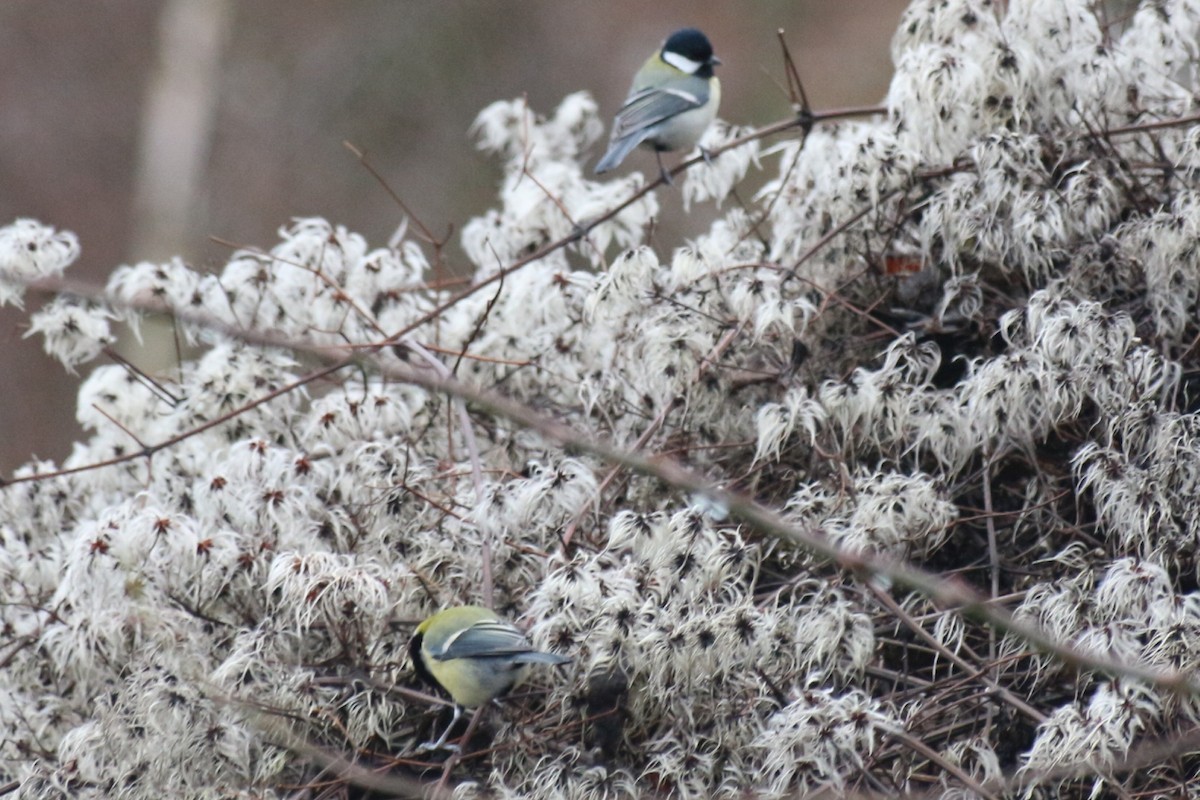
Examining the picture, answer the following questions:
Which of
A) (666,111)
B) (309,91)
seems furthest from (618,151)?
(309,91)

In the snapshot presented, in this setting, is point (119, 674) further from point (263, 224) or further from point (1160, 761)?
point (263, 224)

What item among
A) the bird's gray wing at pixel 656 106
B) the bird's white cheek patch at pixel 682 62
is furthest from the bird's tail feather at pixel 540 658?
the bird's white cheek patch at pixel 682 62

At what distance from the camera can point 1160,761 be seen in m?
2.11

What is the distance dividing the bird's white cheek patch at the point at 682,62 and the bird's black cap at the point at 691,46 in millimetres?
11

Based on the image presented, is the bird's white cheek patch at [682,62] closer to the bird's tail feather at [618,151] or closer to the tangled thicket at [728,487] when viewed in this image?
the bird's tail feather at [618,151]

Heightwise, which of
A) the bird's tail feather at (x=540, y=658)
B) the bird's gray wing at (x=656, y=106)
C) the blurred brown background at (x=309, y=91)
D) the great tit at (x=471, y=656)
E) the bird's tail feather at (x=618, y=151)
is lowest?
the bird's tail feather at (x=540, y=658)

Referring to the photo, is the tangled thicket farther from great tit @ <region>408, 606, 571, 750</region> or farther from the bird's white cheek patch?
the bird's white cheek patch

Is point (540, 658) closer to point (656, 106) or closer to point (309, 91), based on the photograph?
point (656, 106)

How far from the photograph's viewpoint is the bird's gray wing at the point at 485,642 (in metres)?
2.16

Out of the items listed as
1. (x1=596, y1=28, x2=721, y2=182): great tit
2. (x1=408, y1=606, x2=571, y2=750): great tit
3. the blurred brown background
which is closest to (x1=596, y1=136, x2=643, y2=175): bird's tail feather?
(x1=596, y1=28, x2=721, y2=182): great tit

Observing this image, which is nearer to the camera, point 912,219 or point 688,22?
point 912,219

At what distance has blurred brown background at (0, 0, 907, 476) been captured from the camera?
9.77 m

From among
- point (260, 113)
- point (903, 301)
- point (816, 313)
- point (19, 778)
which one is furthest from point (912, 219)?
point (260, 113)

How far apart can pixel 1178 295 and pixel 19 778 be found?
240cm
